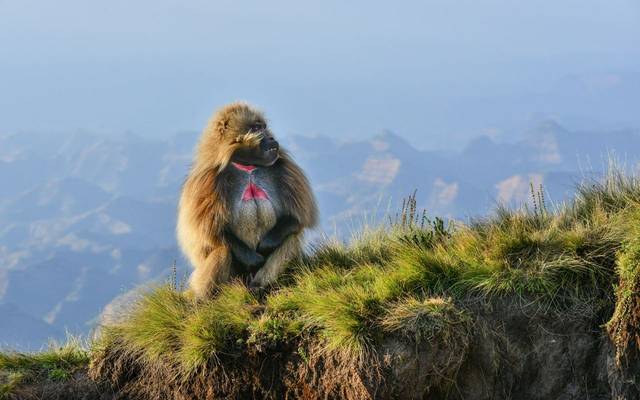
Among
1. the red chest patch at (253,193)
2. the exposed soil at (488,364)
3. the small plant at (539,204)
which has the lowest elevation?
the exposed soil at (488,364)

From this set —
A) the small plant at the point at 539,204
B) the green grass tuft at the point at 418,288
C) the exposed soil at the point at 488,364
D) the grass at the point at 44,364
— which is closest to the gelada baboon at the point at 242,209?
the green grass tuft at the point at 418,288

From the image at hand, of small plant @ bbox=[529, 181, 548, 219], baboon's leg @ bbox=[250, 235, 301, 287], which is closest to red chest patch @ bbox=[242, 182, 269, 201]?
baboon's leg @ bbox=[250, 235, 301, 287]

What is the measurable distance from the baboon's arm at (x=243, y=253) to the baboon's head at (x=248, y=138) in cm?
79

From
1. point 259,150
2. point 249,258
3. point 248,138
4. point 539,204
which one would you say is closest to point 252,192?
point 259,150

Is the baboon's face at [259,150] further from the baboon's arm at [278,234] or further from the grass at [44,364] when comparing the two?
the grass at [44,364]

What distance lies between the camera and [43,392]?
29.0ft

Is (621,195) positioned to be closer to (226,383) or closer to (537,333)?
(537,333)

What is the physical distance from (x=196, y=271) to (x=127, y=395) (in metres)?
1.39

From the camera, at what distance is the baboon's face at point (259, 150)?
9.29 meters

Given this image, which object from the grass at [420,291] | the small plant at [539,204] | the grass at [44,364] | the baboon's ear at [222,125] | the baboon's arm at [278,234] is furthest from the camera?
the baboon's ear at [222,125]

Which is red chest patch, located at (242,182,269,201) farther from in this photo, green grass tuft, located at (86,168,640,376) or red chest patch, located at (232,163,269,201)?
green grass tuft, located at (86,168,640,376)

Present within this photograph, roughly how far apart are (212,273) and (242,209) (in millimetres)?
705

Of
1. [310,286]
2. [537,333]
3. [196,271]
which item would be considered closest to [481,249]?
[537,333]

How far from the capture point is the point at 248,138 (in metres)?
9.25
